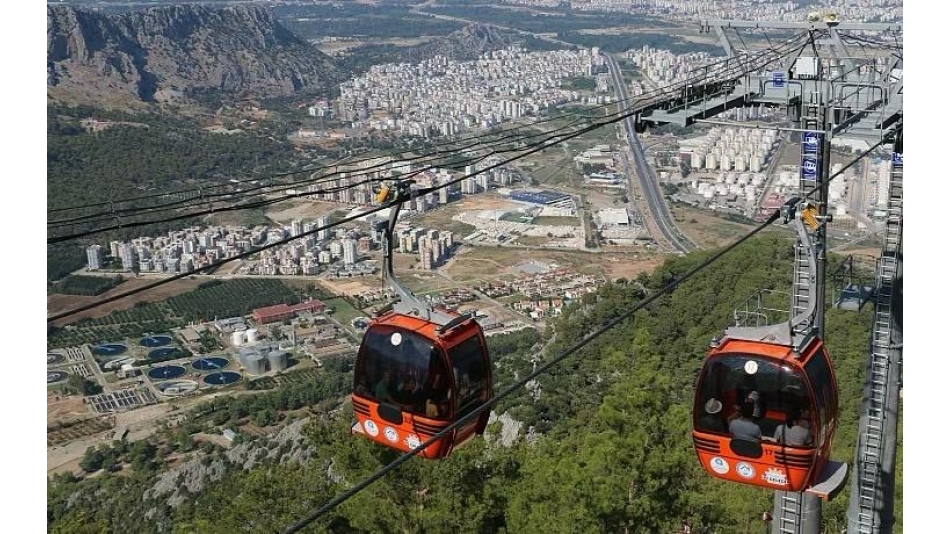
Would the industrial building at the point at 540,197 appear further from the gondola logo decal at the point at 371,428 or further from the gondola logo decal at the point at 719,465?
the gondola logo decal at the point at 719,465

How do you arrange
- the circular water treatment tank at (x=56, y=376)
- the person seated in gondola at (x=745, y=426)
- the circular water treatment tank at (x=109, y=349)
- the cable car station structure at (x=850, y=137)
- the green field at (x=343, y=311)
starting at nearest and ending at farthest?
the person seated in gondola at (x=745, y=426) < the cable car station structure at (x=850, y=137) < the circular water treatment tank at (x=56, y=376) < the circular water treatment tank at (x=109, y=349) < the green field at (x=343, y=311)

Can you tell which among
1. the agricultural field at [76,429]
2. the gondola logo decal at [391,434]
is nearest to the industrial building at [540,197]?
the agricultural field at [76,429]

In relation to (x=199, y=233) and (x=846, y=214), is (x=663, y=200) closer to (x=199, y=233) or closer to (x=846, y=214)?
(x=846, y=214)

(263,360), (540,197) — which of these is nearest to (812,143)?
(263,360)

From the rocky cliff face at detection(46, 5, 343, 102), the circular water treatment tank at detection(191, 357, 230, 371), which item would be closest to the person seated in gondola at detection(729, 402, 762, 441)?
the circular water treatment tank at detection(191, 357, 230, 371)

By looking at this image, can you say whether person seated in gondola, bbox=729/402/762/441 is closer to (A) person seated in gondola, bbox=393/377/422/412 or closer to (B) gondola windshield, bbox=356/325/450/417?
(B) gondola windshield, bbox=356/325/450/417

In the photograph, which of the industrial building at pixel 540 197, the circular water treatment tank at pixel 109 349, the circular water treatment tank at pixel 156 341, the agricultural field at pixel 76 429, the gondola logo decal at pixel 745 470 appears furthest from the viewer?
the industrial building at pixel 540 197

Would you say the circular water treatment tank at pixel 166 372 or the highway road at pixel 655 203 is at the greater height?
the highway road at pixel 655 203

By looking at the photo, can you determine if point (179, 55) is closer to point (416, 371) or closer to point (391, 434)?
point (391, 434)
